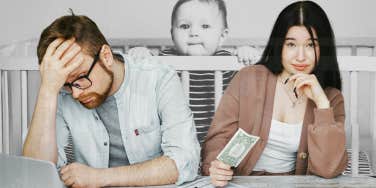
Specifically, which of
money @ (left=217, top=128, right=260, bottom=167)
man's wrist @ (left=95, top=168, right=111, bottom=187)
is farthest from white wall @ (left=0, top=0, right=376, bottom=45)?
man's wrist @ (left=95, top=168, right=111, bottom=187)

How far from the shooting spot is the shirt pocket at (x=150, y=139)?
59.0 inches

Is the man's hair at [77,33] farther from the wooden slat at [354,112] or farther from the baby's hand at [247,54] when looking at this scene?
the wooden slat at [354,112]

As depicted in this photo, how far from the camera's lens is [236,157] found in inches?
55.2

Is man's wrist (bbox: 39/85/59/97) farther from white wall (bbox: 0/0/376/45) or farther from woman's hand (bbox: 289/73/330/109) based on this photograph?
woman's hand (bbox: 289/73/330/109)

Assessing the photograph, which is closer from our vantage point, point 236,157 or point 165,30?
point 236,157

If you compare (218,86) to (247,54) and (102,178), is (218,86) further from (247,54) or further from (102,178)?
(102,178)

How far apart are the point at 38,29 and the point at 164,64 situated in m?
0.44

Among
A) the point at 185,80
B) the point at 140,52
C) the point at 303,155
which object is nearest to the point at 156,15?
the point at 140,52

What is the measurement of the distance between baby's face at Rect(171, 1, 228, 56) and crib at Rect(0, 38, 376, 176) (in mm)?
29

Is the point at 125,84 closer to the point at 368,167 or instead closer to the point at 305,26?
the point at 305,26

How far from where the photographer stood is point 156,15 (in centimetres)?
152

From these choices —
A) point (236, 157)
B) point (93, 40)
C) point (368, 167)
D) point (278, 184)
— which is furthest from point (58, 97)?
point (368, 167)

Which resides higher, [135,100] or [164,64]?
[164,64]

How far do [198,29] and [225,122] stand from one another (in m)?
0.32
